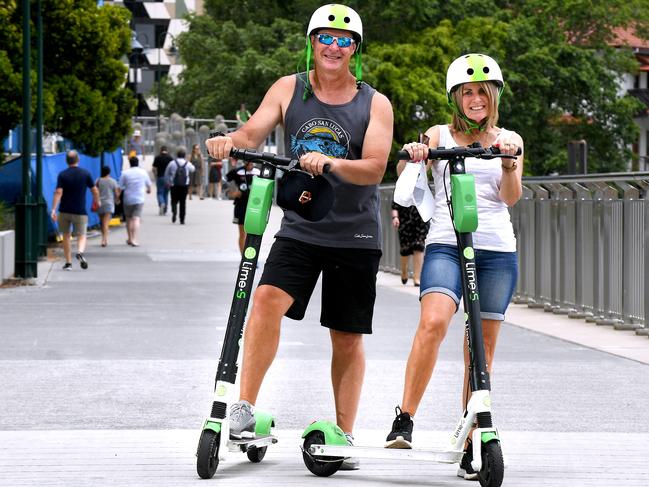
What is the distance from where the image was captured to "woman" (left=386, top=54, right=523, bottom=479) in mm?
6234

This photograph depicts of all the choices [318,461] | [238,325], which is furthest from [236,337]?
[318,461]

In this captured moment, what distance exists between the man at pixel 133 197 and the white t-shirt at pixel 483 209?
76.7 ft

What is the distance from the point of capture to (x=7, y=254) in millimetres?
19641

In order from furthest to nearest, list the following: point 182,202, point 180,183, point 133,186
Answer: point 180,183 < point 182,202 < point 133,186

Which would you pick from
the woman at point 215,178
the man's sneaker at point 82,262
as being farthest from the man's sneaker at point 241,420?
the woman at point 215,178

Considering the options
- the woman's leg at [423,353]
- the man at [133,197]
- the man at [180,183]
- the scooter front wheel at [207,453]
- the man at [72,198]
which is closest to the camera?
the scooter front wheel at [207,453]

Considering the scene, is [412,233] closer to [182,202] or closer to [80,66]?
[80,66]

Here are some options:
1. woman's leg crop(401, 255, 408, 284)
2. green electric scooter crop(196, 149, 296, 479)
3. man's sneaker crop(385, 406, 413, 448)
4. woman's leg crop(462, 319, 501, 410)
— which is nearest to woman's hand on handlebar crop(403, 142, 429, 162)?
green electric scooter crop(196, 149, 296, 479)

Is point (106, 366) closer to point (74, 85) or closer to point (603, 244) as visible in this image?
point (603, 244)

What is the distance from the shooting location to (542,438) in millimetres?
7551

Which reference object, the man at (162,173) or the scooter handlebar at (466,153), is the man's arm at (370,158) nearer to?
the scooter handlebar at (466,153)

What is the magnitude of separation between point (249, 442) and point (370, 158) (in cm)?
118

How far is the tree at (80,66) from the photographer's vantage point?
86.9 feet

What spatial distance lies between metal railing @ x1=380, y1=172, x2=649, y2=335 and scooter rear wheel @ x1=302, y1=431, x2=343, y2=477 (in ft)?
25.1
